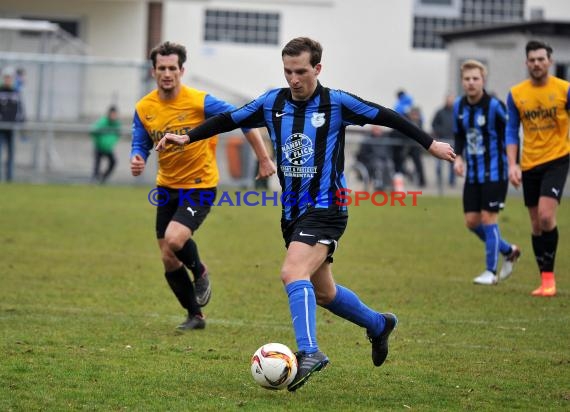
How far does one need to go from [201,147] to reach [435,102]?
29.6 m

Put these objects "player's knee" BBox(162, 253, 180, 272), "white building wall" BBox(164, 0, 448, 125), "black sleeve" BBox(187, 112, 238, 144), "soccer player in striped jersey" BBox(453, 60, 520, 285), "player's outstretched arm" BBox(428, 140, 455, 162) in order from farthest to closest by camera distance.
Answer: "white building wall" BBox(164, 0, 448, 125) → "soccer player in striped jersey" BBox(453, 60, 520, 285) → "player's knee" BBox(162, 253, 180, 272) → "black sleeve" BBox(187, 112, 238, 144) → "player's outstretched arm" BBox(428, 140, 455, 162)

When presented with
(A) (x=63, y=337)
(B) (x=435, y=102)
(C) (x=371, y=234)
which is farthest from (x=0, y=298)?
(B) (x=435, y=102)

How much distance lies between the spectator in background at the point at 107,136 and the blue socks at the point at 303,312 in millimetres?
17367

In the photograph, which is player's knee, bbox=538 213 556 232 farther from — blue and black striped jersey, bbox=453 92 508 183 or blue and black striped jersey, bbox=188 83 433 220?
blue and black striped jersey, bbox=188 83 433 220

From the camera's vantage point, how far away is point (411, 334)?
8.16 metres

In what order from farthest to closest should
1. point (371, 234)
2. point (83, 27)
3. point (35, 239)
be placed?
point (83, 27) → point (371, 234) → point (35, 239)

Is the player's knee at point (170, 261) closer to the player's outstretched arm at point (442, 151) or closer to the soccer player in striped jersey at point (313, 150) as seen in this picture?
the soccer player in striped jersey at point (313, 150)

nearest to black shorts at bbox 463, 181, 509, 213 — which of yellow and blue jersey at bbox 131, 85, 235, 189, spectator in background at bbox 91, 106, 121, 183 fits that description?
yellow and blue jersey at bbox 131, 85, 235, 189

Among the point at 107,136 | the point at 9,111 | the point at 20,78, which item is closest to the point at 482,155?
the point at 107,136

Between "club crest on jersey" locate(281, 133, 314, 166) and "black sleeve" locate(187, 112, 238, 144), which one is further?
"black sleeve" locate(187, 112, 238, 144)

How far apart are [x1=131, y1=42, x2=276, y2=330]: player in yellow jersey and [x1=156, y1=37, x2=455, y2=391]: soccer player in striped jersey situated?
1.72m

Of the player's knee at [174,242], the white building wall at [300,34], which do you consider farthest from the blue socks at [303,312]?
the white building wall at [300,34]

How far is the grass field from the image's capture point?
597cm

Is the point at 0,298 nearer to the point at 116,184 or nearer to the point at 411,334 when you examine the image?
the point at 411,334
